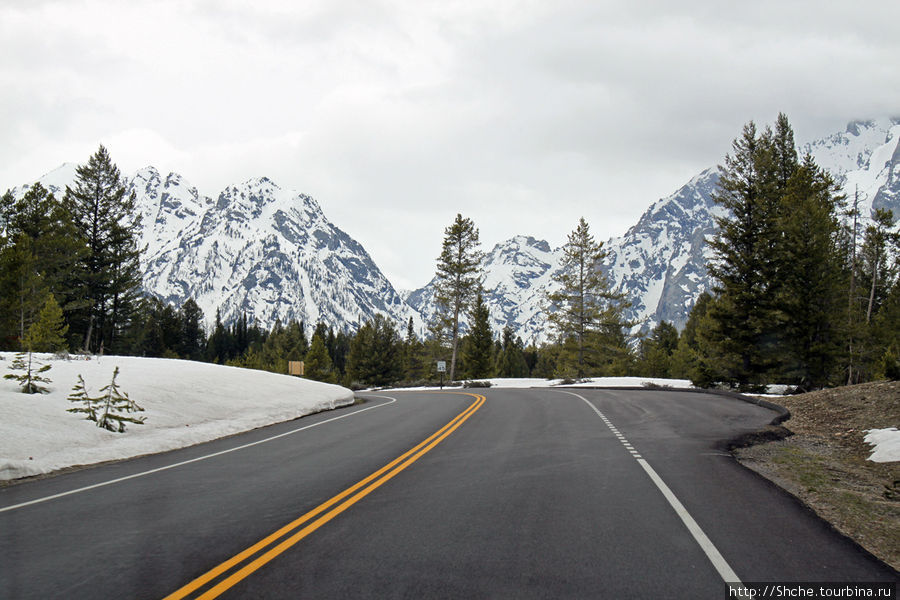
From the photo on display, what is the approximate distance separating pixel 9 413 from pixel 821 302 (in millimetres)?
34272

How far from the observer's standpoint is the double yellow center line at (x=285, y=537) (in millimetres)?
4077

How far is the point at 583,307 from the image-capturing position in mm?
54438

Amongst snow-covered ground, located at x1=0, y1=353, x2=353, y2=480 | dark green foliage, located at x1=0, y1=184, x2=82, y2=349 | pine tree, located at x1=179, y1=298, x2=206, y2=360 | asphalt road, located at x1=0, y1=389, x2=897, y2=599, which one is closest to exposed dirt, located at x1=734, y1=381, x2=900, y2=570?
asphalt road, located at x1=0, y1=389, x2=897, y2=599

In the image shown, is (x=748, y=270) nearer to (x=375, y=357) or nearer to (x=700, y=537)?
(x=700, y=537)

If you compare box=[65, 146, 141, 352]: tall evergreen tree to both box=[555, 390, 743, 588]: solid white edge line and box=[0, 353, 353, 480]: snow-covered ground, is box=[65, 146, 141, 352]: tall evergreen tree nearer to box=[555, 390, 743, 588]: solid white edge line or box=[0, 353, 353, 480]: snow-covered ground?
box=[0, 353, 353, 480]: snow-covered ground

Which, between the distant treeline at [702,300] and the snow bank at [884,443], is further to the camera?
the distant treeline at [702,300]

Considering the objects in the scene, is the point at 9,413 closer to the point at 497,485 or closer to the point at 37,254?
the point at 497,485

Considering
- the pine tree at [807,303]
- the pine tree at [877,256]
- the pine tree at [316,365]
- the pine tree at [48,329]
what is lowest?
the pine tree at [316,365]

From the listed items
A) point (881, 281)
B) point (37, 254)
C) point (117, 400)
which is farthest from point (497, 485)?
point (881, 281)

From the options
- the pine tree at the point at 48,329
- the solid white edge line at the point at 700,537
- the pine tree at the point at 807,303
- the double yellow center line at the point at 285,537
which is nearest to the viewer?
the double yellow center line at the point at 285,537

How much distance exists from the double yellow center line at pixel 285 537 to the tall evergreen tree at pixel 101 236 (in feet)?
154

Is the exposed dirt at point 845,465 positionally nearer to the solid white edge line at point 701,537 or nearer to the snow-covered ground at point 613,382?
the solid white edge line at point 701,537

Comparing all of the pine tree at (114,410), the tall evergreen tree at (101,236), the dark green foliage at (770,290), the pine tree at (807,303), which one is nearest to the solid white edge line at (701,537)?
the pine tree at (114,410)

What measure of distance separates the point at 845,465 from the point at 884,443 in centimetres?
212
